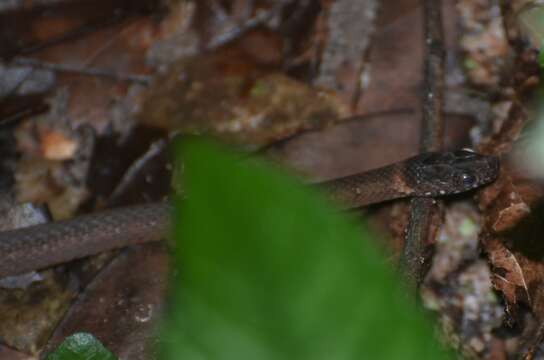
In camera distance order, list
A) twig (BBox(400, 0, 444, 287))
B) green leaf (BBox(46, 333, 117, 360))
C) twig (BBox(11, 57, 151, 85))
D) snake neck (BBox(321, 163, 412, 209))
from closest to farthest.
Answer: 1. green leaf (BBox(46, 333, 117, 360))
2. twig (BBox(400, 0, 444, 287))
3. snake neck (BBox(321, 163, 412, 209))
4. twig (BBox(11, 57, 151, 85))

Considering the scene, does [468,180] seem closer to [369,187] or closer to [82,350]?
[369,187]

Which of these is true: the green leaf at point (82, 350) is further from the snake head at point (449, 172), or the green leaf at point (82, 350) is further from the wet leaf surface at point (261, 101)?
the snake head at point (449, 172)

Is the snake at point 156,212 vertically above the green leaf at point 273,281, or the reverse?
the green leaf at point 273,281

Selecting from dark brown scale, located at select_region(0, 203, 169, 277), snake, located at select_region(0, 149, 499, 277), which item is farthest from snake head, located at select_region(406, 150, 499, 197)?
dark brown scale, located at select_region(0, 203, 169, 277)

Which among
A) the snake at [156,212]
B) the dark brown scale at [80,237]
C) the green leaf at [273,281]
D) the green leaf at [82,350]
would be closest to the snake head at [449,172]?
the snake at [156,212]

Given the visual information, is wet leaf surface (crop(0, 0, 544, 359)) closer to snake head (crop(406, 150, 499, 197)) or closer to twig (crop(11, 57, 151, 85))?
twig (crop(11, 57, 151, 85))

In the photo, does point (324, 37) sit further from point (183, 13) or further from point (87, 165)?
point (87, 165)

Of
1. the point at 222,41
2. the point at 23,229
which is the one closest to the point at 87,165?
the point at 23,229
